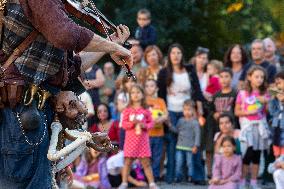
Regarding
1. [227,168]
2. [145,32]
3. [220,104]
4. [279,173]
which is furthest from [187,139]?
[279,173]

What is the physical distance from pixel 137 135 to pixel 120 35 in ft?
20.5

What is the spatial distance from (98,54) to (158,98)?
6.40 metres

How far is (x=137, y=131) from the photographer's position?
39.0ft

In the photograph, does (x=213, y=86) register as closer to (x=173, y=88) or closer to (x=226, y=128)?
(x=173, y=88)

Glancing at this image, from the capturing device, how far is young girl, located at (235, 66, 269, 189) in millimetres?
11898

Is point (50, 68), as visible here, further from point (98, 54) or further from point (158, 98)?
point (158, 98)

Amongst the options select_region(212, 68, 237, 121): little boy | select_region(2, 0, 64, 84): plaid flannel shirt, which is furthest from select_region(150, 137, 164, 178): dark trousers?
select_region(2, 0, 64, 84): plaid flannel shirt

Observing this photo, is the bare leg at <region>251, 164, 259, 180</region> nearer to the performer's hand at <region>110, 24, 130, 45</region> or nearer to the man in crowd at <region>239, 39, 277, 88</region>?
the man in crowd at <region>239, 39, 277, 88</region>

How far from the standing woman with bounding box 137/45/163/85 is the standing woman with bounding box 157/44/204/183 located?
0.68 ft

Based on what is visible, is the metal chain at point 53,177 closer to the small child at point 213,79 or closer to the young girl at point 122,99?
the young girl at point 122,99

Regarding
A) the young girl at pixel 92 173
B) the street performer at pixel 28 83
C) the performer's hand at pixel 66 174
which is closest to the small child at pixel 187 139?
the young girl at pixel 92 173

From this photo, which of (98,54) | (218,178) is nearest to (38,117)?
(98,54)

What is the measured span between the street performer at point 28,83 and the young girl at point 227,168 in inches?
237

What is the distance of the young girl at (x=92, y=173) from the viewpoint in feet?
40.6
